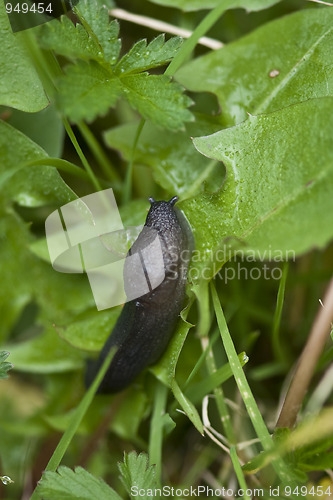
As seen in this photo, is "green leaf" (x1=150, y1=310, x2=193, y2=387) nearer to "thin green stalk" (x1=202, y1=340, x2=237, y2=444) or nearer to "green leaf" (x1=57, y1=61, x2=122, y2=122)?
"thin green stalk" (x1=202, y1=340, x2=237, y2=444)

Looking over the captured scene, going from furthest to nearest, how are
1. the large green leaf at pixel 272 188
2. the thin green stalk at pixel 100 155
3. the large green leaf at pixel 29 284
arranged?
the large green leaf at pixel 29 284 < the thin green stalk at pixel 100 155 < the large green leaf at pixel 272 188

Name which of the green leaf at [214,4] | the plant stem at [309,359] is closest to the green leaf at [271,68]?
the green leaf at [214,4]

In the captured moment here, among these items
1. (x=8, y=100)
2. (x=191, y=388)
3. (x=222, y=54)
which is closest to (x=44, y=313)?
(x=191, y=388)

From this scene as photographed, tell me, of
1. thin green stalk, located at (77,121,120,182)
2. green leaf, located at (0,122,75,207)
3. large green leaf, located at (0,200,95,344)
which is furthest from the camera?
large green leaf, located at (0,200,95,344)

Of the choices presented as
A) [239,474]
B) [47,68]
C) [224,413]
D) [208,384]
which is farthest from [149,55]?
[239,474]

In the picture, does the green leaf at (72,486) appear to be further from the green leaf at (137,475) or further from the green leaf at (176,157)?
the green leaf at (176,157)

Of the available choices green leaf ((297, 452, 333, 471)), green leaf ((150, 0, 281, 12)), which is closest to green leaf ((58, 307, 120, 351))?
green leaf ((297, 452, 333, 471))

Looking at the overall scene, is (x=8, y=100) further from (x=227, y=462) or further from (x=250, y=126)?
(x=227, y=462)
